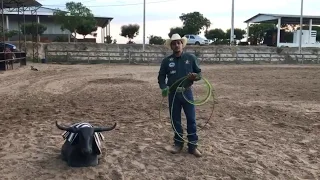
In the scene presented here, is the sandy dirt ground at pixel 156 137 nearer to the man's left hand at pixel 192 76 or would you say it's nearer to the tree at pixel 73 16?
the man's left hand at pixel 192 76

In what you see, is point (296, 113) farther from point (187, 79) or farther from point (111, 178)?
point (111, 178)

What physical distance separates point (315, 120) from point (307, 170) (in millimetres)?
3303

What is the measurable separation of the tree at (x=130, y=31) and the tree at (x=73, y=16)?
4.31m

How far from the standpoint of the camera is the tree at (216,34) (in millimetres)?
54747

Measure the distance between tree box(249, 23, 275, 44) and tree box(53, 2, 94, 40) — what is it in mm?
23150

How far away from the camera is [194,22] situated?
188 feet

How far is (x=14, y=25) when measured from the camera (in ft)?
182

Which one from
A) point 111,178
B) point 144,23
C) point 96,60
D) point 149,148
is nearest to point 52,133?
point 149,148

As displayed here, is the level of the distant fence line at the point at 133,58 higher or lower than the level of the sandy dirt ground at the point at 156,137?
higher

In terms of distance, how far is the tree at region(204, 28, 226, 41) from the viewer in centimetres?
5475

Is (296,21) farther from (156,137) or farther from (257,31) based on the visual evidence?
(156,137)

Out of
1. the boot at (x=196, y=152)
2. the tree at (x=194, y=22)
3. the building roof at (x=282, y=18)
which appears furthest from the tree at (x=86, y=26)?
the boot at (x=196, y=152)

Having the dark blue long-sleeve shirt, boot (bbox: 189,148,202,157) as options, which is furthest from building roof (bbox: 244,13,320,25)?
boot (bbox: 189,148,202,157)

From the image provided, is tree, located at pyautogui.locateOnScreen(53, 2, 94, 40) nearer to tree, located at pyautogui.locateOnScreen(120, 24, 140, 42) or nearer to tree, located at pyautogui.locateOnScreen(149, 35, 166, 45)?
tree, located at pyautogui.locateOnScreen(120, 24, 140, 42)
